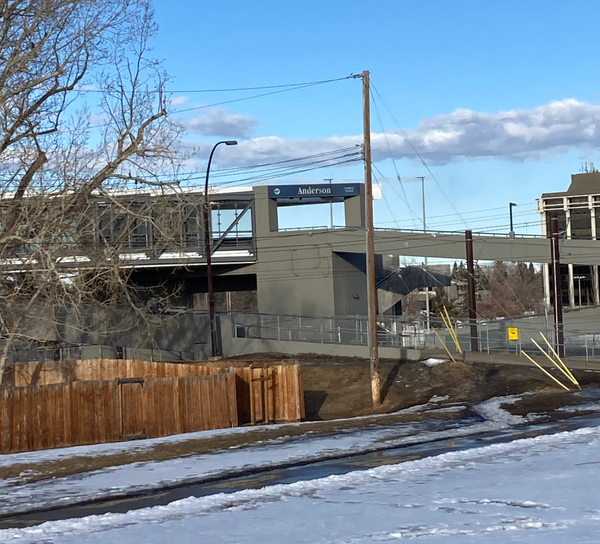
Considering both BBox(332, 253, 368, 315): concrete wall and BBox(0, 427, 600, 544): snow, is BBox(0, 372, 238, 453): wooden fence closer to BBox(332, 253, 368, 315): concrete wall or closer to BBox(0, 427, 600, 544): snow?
BBox(0, 427, 600, 544): snow

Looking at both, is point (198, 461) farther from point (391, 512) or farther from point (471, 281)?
point (471, 281)

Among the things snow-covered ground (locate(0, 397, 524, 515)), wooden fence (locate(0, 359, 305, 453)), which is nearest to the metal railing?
wooden fence (locate(0, 359, 305, 453))

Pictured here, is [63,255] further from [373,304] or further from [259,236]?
[259,236]

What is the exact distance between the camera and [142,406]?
872 inches

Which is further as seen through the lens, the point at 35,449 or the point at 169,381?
the point at 169,381

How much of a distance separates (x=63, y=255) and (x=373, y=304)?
9799 millimetres

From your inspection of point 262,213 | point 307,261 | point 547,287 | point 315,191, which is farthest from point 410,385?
point 547,287

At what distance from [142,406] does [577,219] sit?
77270mm

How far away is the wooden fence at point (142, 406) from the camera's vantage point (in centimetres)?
2088

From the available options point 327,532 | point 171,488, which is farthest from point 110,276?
point 327,532

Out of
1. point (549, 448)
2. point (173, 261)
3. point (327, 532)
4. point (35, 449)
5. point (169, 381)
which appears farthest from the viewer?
point (173, 261)

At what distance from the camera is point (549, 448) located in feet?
50.1

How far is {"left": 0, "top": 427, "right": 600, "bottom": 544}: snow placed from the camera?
30.4 ft

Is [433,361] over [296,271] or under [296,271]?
under
